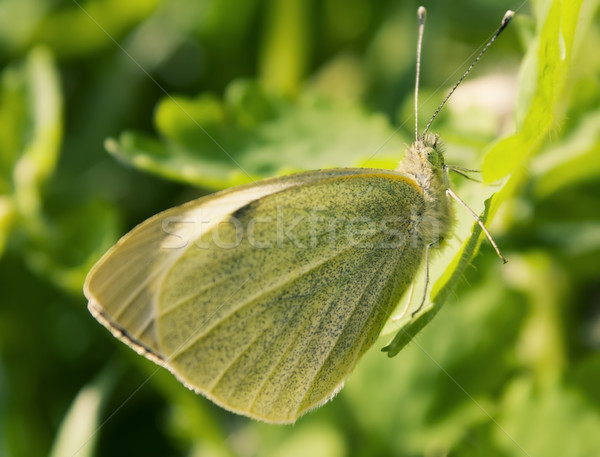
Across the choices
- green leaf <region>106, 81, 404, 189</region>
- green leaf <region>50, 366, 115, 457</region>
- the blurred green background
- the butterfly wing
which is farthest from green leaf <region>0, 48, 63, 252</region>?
the butterfly wing

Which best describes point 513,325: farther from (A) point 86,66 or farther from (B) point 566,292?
(A) point 86,66

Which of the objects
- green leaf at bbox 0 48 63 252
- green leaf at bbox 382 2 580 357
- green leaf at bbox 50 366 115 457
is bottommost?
green leaf at bbox 50 366 115 457

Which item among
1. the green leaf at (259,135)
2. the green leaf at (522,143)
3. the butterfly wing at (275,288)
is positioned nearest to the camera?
the green leaf at (522,143)

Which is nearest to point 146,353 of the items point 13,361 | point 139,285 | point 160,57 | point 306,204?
point 139,285

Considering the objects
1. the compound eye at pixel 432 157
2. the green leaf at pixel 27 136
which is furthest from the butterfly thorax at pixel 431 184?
the green leaf at pixel 27 136

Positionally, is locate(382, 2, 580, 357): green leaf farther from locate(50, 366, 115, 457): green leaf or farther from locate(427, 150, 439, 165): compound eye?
locate(50, 366, 115, 457): green leaf

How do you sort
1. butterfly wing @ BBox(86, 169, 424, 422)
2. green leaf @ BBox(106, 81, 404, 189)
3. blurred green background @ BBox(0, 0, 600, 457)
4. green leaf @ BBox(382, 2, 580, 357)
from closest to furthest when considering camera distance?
1. green leaf @ BBox(382, 2, 580, 357)
2. butterfly wing @ BBox(86, 169, 424, 422)
3. blurred green background @ BBox(0, 0, 600, 457)
4. green leaf @ BBox(106, 81, 404, 189)

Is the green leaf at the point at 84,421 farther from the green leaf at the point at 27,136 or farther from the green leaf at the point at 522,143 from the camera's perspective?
the green leaf at the point at 522,143
